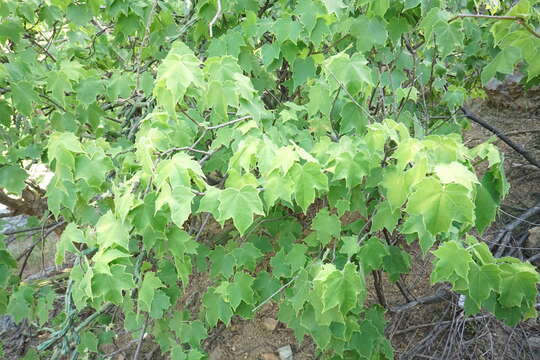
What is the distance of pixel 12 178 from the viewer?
2.33m

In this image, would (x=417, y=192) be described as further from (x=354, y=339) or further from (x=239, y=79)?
(x=354, y=339)

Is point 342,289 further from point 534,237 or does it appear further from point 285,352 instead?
point 534,237

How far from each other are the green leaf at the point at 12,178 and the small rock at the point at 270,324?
1600mm

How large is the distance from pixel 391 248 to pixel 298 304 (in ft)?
1.62

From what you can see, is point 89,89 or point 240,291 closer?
point 240,291

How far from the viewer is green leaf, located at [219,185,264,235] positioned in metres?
1.40

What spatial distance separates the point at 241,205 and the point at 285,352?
5.70ft

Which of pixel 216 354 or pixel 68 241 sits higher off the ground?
pixel 68 241

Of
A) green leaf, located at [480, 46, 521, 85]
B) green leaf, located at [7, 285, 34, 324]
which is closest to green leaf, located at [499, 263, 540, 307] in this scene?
green leaf, located at [480, 46, 521, 85]

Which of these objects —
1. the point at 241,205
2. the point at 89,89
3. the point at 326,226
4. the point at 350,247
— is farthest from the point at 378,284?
the point at 89,89

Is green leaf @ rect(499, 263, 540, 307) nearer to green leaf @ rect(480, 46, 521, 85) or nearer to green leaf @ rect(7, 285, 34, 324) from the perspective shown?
green leaf @ rect(480, 46, 521, 85)

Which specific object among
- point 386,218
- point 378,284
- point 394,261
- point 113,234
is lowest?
point 378,284

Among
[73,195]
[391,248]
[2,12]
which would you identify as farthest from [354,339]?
[2,12]

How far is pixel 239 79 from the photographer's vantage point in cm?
167
